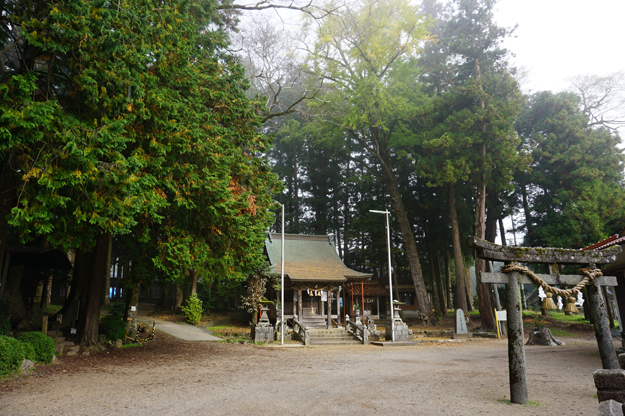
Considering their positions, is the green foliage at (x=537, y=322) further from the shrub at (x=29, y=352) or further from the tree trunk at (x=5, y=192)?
the tree trunk at (x=5, y=192)

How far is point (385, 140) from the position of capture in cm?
2908

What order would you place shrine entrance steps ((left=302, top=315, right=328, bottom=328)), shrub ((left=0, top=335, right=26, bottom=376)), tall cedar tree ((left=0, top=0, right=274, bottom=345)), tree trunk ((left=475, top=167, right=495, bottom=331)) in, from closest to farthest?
tall cedar tree ((left=0, top=0, right=274, bottom=345)) → shrub ((left=0, top=335, right=26, bottom=376)) → tree trunk ((left=475, top=167, right=495, bottom=331)) → shrine entrance steps ((left=302, top=315, right=328, bottom=328))

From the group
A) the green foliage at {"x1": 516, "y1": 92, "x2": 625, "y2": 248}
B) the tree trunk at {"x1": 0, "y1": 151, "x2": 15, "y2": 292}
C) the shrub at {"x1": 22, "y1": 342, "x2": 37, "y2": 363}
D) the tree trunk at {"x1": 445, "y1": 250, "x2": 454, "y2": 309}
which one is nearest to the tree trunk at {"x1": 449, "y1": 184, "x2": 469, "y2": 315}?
the green foliage at {"x1": 516, "y1": 92, "x2": 625, "y2": 248}

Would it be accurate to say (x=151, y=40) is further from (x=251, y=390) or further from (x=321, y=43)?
(x=321, y=43)

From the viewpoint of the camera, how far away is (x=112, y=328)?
13.3 metres

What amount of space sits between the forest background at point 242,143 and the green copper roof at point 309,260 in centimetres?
379

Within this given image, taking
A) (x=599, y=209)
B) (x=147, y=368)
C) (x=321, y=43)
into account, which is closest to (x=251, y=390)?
(x=147, y=368)

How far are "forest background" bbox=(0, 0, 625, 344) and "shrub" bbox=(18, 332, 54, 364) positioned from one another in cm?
222

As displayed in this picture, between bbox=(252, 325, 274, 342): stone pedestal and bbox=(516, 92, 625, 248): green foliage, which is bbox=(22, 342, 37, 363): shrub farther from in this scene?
bbox=(516, 92, 625, 248): green foliage

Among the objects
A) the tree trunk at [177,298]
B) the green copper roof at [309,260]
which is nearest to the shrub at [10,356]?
the green copper roof at [309,260]

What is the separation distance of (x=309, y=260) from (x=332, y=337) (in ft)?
22.0

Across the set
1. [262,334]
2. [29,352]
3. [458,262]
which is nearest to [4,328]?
[29,352]

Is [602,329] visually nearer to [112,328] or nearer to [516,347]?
[516,347]

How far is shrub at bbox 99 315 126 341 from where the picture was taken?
13.2m
